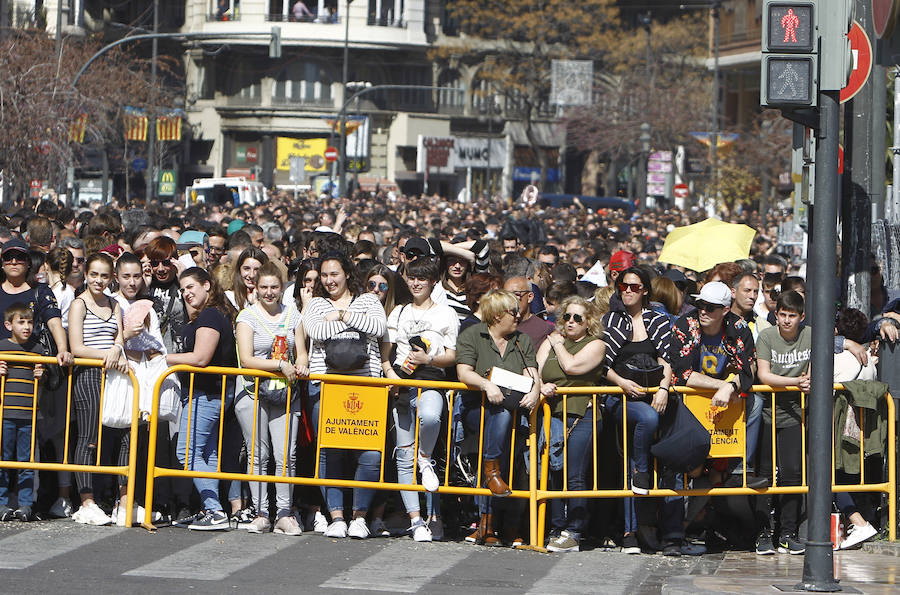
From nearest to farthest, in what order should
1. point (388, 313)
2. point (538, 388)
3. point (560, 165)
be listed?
1. point (538, 388)
2. point (388, 313)
3. point (560, 165)

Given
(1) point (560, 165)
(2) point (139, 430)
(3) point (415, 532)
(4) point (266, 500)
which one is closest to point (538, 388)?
(3) point (415, 532)

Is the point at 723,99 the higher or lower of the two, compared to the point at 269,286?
higher

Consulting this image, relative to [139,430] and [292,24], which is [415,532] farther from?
[292,24]

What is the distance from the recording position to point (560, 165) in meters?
84.2

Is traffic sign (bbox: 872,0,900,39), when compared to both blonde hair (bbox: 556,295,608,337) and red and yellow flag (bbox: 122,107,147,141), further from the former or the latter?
red and yellow flag (bbox: 122,107,147,141)

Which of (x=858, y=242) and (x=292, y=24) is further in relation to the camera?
(x=292, y=24)

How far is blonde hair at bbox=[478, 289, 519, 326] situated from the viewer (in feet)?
31.9

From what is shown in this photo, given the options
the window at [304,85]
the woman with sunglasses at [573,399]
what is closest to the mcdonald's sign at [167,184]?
the window at [304,85]

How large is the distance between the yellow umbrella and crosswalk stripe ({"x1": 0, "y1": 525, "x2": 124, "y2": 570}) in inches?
253

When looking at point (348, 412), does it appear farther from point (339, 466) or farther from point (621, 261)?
point (621, 261)

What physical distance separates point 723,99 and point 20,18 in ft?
130

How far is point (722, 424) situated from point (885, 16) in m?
2.59

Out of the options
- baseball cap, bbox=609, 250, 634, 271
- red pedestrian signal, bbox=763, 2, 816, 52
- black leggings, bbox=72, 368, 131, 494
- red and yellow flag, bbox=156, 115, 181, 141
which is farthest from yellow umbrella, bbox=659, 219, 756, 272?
red and yellow flag, bbox=156, 115, 181, 141

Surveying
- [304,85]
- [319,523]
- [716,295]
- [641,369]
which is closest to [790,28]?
[716,295]
